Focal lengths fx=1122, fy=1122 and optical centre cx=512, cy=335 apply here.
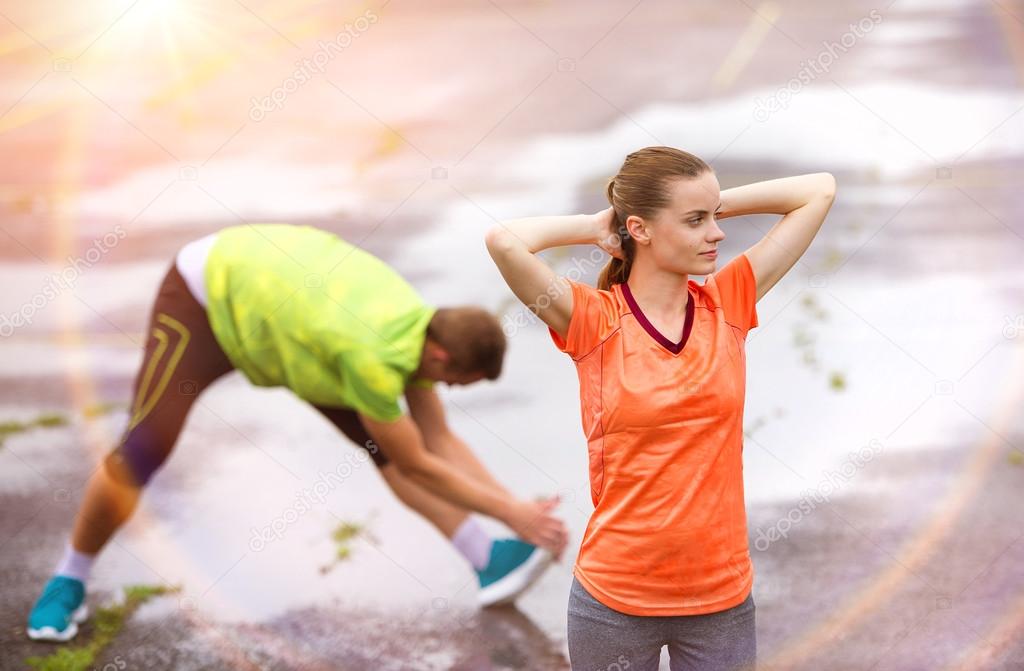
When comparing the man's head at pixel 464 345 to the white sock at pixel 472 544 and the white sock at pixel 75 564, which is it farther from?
the white sock at pixel 75 564

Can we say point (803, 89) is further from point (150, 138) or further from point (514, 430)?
point (150, 138)

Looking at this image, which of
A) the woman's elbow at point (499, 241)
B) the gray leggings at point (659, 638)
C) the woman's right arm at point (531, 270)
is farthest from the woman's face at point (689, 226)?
the gray leggings at point (659, 638)

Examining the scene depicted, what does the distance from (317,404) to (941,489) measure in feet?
7.27

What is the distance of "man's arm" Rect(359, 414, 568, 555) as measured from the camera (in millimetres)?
3145

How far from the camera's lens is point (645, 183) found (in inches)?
68.7

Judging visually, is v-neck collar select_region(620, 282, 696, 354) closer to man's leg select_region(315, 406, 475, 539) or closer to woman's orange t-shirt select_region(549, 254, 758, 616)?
woman's orange t-shirt select_region(549, 254, 758, 616)

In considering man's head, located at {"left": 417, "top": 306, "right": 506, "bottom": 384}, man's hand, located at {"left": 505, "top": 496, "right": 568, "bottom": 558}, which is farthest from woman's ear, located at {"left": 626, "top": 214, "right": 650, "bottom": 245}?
man's hand, located at {"left": 505, "top": 496, "right": 568, "bottom": 558}

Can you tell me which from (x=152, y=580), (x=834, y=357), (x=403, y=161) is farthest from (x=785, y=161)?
(x=152, y=580)

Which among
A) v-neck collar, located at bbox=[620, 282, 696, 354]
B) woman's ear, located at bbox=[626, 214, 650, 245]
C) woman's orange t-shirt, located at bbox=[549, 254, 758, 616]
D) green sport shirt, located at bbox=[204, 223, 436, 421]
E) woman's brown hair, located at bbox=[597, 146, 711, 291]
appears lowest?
green sport shirt, located at bbox=[204, 223, 436, 421]

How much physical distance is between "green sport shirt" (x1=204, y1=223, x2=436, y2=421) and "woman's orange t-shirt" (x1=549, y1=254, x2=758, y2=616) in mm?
1522

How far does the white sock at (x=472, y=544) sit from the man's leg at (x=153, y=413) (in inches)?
35.0

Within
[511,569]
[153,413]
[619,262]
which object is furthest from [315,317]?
[619,262]

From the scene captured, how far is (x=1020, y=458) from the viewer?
4148 millimetres

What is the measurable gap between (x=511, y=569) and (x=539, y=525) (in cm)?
42
